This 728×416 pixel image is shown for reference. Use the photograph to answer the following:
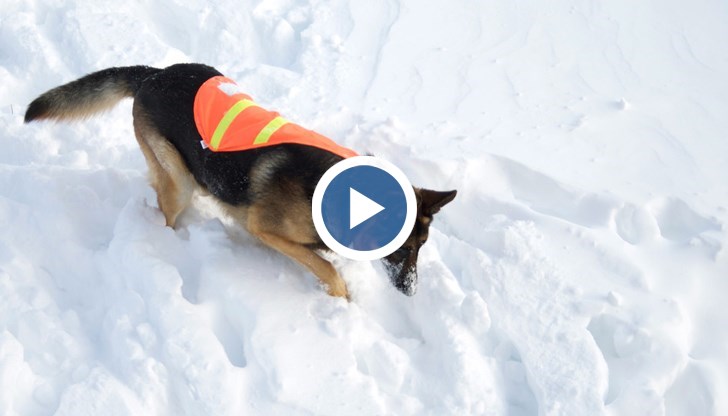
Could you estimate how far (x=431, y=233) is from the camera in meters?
4.64

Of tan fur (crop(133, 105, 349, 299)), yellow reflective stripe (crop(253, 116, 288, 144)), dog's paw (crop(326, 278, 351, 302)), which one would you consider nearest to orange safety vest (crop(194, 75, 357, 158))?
yellow reflective stripe (crop(253, 116, 288, 144))

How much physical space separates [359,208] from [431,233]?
3.62ft

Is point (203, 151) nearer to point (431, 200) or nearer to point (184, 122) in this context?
point (184, 122)

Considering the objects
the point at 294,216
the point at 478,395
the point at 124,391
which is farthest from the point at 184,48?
the point at 478,395

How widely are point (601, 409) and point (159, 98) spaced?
11.0ft

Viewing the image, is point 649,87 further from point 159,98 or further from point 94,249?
point 94,249

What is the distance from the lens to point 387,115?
225 inches

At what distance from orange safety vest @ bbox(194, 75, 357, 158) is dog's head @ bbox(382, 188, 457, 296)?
0.61 metres

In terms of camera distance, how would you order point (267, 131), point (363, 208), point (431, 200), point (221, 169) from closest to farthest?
point (363, 208), point (431, 200), point (267, 131), point (221, 169)

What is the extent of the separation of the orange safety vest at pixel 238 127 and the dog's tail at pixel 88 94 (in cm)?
69

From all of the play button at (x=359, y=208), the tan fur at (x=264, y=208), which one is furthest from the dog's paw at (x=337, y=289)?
the play button at (x=359, y=208)

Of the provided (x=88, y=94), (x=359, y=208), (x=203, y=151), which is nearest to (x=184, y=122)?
(x=203, y=151)

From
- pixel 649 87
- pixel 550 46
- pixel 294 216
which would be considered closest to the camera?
pixel 294 216

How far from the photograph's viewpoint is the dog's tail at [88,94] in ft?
15.1
